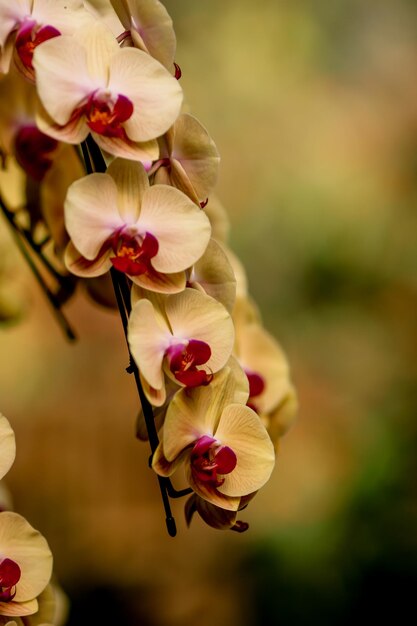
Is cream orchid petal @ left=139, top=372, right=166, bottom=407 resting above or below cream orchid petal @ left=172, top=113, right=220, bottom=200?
below

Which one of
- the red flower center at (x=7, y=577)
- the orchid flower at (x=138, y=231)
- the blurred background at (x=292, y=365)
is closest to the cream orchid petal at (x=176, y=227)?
the orchid flower at (x=138, y=231)

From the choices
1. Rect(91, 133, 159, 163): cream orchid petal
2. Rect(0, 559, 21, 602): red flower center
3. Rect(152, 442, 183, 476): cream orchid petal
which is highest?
Rect(91, 133, 159, 163): cream orchid petal

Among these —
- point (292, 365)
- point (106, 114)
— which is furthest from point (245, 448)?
point (292, 365)

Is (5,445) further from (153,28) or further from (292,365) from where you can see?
(292,365)

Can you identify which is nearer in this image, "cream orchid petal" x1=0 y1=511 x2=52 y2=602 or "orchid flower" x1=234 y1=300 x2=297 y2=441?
"cream orchid petal" x1=0 y1=511 x2=52 y2=602

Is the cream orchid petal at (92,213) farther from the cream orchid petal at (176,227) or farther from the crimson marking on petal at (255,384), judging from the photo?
the crimson marking on petal at (255,384)

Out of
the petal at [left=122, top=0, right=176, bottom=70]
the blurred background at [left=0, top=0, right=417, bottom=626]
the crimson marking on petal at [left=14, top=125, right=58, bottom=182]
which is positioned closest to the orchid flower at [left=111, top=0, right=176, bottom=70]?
the petal at [left=122, top=0, right=176, bottom=70]

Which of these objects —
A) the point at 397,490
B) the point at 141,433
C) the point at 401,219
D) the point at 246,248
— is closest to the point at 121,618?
the point at 397,490

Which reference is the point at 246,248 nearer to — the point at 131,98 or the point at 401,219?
the point at 401,219

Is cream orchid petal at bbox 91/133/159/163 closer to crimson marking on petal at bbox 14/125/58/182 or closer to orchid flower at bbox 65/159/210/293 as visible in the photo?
orchid flower at bbox 65/159/210/293

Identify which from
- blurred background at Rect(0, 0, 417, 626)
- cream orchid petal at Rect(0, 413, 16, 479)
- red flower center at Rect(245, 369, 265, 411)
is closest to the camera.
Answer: cream orchid petal at Rect(0, 413, 16, 479)
